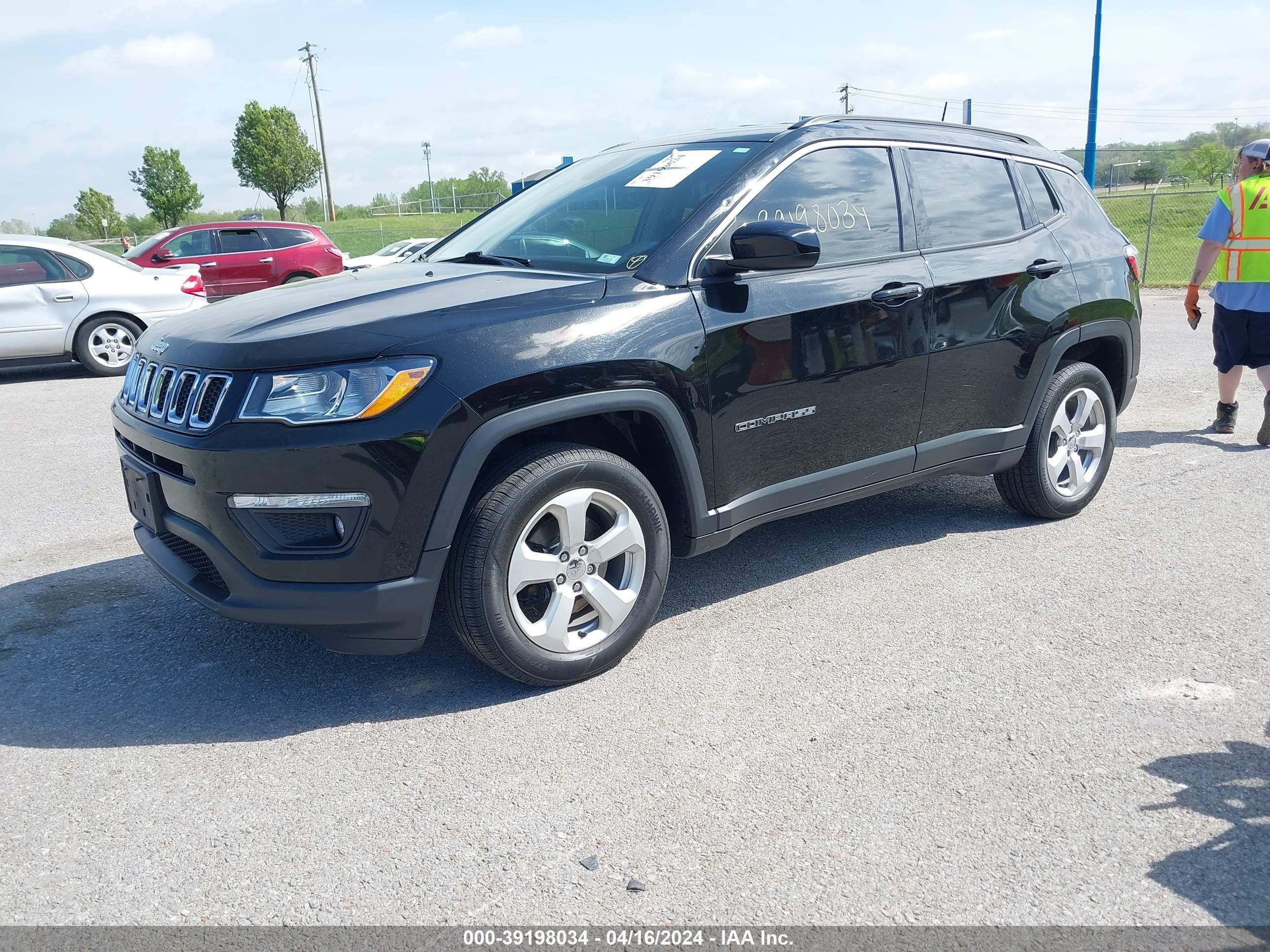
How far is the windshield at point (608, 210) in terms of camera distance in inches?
151

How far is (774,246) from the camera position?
3525mm

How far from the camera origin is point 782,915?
238 cm

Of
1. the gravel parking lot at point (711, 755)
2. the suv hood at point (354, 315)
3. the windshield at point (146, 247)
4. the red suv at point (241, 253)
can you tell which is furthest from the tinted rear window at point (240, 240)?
the suv hood at point (354, 315)

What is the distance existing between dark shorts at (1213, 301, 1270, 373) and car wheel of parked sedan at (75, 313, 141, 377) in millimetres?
9732

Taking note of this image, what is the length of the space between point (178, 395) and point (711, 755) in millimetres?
1967

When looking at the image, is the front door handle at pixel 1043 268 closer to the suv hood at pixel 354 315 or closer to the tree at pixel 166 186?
the suv hood at pixel 354 315

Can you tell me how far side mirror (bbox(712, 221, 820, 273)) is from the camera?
351cm

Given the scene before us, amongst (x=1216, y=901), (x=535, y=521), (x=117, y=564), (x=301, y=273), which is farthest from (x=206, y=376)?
(x=301, y=273)

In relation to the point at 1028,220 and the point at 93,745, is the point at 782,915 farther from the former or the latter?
the point at 1028,220

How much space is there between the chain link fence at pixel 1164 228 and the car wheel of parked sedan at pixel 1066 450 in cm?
1203

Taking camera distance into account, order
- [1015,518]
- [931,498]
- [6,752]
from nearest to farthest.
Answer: [6,752] → [1015,518] → [931,498]

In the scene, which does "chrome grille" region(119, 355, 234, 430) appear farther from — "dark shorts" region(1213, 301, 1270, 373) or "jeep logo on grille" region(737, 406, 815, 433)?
"dark shorts" region(1213, 301, 1270, 373)

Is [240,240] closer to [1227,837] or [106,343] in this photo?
[106,343]

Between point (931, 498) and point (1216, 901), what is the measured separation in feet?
11.2
